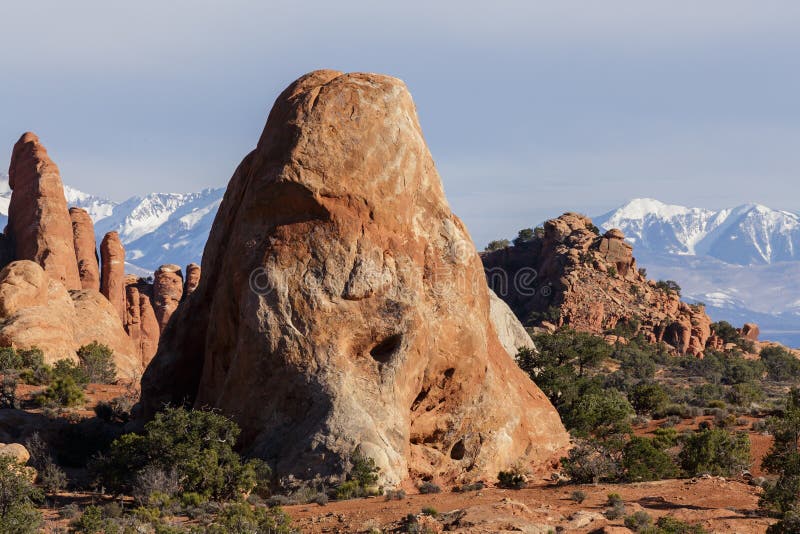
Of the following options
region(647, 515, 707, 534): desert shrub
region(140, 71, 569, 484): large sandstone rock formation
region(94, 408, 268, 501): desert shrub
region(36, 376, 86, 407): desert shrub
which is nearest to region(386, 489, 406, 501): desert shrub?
region(140, 71, 569, 484): large sandstone rock formation

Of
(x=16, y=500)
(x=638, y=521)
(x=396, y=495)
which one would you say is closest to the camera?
(x=638, y=521)

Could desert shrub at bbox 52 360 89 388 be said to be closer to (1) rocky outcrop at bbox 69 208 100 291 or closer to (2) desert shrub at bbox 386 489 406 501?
(2) desert shrub at bbox 386 489 406 501

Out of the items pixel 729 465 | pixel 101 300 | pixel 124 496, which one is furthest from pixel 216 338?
pixel 101 300

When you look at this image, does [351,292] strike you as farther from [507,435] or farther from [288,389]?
[507,435]

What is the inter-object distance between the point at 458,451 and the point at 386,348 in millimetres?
3872

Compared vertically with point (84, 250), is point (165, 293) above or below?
below

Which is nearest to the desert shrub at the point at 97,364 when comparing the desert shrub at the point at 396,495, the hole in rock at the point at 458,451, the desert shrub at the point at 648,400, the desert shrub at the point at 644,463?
the hole in rock at the point at 458,451

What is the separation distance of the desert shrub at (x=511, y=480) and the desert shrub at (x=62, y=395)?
14023mm

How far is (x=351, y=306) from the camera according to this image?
23547 millimetres

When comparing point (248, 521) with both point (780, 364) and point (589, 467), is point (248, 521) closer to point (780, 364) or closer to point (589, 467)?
point (589, 467)

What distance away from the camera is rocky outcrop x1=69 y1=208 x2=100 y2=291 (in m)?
66.9

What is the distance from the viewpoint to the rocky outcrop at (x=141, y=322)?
71.8 metres

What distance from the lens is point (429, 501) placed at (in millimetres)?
20734

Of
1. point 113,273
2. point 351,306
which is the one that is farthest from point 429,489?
point 113,273
